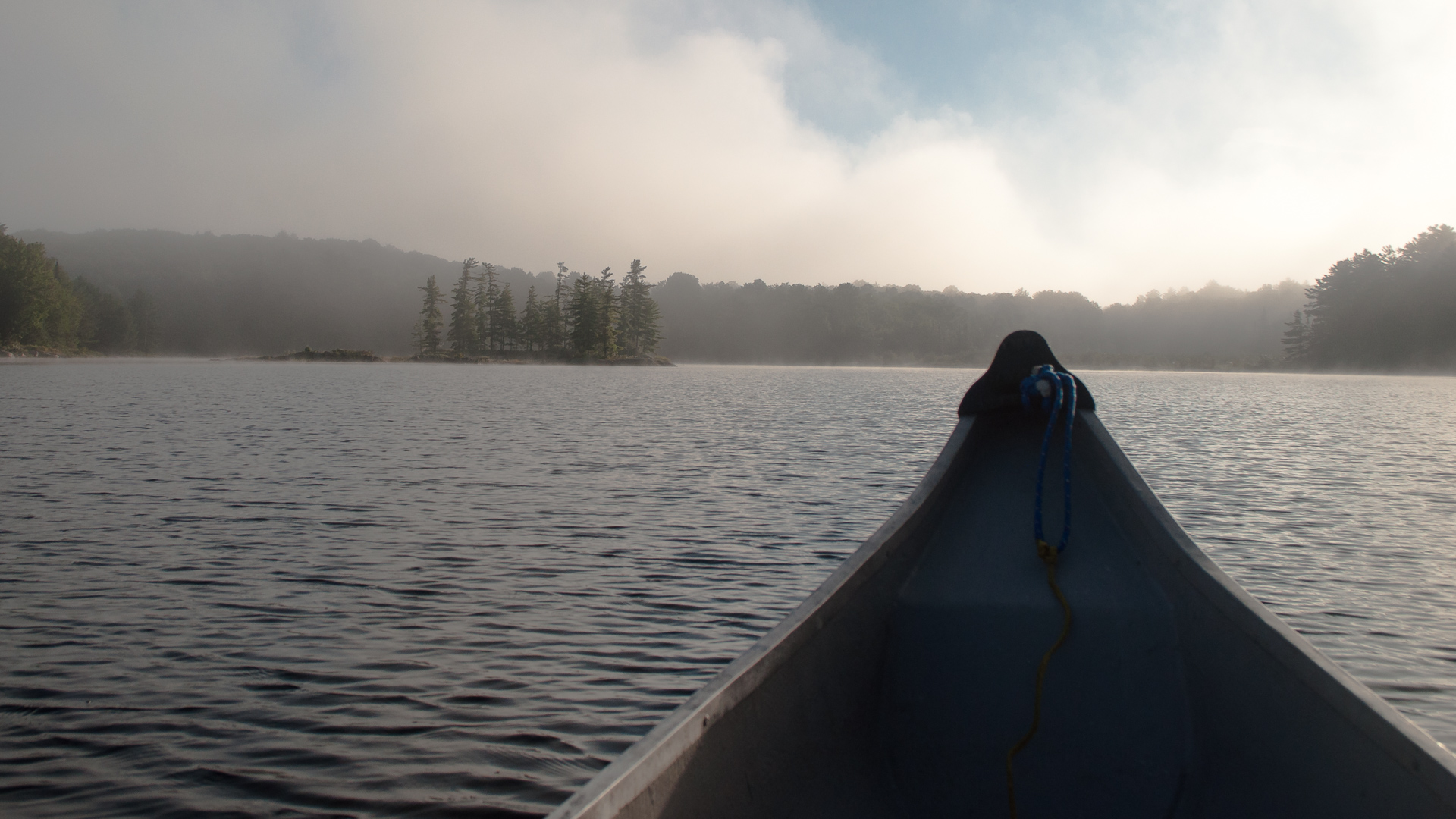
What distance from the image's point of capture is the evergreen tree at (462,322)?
133 meters

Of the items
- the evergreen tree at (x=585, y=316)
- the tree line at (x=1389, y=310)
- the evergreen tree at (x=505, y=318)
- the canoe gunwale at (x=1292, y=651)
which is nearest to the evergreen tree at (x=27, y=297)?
the evergreen tree at (x=505, y=318)

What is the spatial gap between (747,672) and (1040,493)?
7.95 ft

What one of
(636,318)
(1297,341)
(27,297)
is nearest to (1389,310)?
(1297,341)

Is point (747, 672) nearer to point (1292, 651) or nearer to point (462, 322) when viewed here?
point (1292, 651)

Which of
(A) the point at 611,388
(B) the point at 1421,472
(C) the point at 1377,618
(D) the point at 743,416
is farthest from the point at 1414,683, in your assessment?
(A) the point at 611,388

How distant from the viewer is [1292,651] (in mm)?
3283

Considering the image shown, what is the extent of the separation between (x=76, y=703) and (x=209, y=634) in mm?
1445

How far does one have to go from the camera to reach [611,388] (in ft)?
195

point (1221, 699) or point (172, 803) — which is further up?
point (1221, 699)

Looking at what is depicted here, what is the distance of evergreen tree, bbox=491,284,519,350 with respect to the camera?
135 metres

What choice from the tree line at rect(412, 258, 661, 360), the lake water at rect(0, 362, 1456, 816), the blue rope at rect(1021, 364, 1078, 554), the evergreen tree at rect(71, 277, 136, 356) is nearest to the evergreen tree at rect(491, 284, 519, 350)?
the tree line at rect(412, 258, 661, 360)

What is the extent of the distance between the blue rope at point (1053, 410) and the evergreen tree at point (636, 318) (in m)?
131

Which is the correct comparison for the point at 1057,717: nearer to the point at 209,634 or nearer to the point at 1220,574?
the point at 1220,574

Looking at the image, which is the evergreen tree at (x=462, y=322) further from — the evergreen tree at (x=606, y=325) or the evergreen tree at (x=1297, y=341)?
the evergreen tree at (x=1297, y=341)
